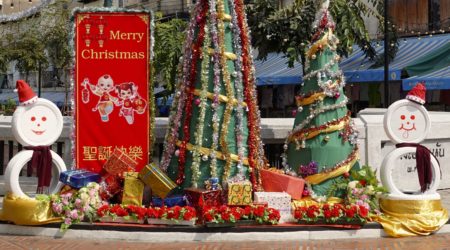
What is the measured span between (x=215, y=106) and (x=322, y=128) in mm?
1709

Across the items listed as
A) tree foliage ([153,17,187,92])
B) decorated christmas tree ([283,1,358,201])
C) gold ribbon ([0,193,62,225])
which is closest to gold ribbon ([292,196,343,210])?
decorated christmas tree ([283,1,358,201])

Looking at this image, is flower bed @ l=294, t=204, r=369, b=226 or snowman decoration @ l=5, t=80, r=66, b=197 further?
snowman decoration @ l=5, t=80, r=66, b=197

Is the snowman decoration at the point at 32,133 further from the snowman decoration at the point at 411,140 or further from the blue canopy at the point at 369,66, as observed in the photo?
the blue canopy at the point at 369,66

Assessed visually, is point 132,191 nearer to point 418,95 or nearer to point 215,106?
point 215,106

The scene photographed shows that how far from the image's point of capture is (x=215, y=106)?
1091 centimetres

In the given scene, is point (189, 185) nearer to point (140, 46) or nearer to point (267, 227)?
point (267, 227)

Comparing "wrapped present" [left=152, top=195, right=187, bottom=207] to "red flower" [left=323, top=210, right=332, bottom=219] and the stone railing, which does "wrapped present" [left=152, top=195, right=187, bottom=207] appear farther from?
the stone railing

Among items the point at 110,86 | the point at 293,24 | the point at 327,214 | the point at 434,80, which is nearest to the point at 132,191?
the point at 110,86

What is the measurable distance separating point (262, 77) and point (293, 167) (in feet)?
56.4

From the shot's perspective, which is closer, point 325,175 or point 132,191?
point 132,191

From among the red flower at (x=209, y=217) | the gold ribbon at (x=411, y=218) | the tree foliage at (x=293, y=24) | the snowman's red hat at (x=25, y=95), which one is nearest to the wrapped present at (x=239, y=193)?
the red flower at (x=209, y=217)

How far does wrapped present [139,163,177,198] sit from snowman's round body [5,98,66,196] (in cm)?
141

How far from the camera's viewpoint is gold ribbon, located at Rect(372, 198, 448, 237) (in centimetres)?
1027

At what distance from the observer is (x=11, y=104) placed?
3062cm
